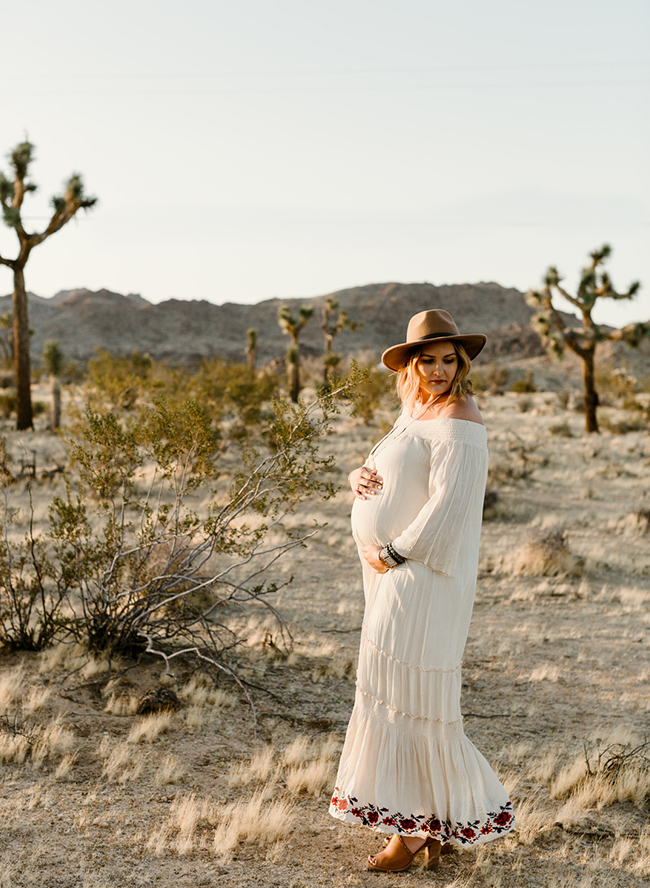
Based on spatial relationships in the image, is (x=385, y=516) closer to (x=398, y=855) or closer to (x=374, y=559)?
(x=374, y=559)

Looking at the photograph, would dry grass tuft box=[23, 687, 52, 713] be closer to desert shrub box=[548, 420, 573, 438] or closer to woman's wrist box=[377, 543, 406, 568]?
woman's wrist box=[377, 543, 406, 568]

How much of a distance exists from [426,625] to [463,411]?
82 centimetres

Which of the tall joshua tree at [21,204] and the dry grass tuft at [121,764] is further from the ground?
the tall joshua tree at [21,204]

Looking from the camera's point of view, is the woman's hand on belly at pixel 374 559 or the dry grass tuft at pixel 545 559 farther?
the dry grass tuft at pixel 545 559

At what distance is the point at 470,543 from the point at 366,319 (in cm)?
9430

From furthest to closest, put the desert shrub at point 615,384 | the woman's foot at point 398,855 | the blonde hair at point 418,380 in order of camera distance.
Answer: the desert shrub at point 615,384, the woman's foot at point 398,855, the blonde hair at point 418,380

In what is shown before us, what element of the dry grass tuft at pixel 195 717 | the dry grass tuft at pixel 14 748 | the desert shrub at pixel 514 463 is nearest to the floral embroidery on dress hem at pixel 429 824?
the dry grass tuft at pixel 195 717

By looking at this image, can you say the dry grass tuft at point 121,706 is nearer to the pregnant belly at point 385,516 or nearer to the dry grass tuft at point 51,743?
the dry grass tuft at point 51,743

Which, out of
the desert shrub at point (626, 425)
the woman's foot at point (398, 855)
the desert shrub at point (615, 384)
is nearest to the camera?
the woman's foot at point (398, 855)

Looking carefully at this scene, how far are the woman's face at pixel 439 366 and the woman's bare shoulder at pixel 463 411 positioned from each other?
0.30 ft

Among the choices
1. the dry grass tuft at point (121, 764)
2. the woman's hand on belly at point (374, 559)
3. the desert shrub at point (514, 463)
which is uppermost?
the woman's hand on belly at point (374, 559)

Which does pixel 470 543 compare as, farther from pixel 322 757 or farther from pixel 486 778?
pixel 322 757

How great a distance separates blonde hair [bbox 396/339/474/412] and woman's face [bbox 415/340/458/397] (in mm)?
20

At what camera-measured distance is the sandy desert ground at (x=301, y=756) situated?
3045 mm
